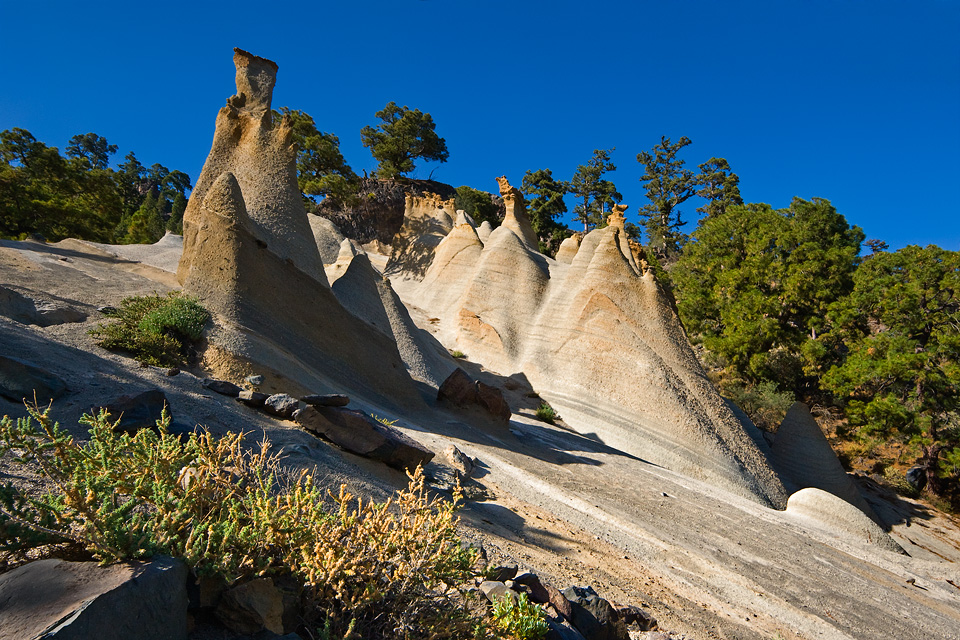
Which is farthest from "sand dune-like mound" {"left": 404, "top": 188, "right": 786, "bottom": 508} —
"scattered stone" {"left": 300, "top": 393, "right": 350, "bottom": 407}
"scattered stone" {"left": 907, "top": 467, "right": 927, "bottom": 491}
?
"scattered stone" {"left": 300, "top": 393, "right": 350, "bottom": 407}

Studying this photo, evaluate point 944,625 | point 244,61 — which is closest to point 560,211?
point 244,61

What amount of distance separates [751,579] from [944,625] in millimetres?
2887

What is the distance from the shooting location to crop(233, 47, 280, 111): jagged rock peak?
1362cm

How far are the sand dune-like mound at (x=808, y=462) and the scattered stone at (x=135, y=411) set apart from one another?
58.9ft

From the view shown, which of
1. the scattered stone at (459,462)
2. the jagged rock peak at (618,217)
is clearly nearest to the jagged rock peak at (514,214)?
the jagged rock peak at (618,217)

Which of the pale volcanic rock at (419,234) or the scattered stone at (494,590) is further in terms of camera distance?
the pale volcanic rock at (419,234)

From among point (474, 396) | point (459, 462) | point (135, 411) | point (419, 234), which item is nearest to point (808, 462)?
point (474, 396)

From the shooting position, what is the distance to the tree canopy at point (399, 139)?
42750mm

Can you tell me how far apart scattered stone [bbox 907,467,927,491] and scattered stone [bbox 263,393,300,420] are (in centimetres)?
2404

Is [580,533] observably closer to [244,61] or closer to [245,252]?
[245,252]

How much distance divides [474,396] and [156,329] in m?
6.68

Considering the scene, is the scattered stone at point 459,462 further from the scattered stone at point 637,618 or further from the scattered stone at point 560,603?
the scattered stone at point 560,603

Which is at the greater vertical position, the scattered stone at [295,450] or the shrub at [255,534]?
the shrub at [255,534]

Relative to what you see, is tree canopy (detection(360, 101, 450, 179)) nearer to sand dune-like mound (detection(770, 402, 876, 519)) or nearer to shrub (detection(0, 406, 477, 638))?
sand dune-like mound (detection(770, 402, 876, 519))
